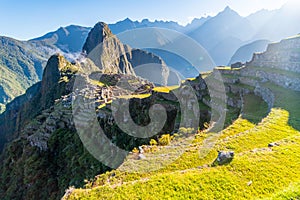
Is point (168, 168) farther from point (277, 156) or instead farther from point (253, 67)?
point (253, 67)

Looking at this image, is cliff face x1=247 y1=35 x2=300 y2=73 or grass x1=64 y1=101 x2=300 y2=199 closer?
grass x1=64 y1=101 x2=300 y2=199

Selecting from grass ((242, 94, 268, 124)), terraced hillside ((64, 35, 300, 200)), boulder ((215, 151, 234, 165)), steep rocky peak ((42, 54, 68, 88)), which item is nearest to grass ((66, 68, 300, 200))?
terraced hillside ((64, 35, 300, 200))

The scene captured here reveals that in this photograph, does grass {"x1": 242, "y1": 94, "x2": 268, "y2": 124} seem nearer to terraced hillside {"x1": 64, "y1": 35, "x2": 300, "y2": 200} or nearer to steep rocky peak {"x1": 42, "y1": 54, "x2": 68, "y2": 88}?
terraced hillside {"x1": 64, "y1": 35, "x2": 300, "y2": 200}

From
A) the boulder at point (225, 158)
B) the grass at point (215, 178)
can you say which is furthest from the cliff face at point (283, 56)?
the boulder at point (225, 158)

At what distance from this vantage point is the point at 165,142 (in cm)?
2267

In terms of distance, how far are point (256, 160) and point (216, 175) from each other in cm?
318

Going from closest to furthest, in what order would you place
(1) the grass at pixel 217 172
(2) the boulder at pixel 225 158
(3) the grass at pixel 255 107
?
(1) the grass at pixel 217 172, (2) the boulder at pixel 225 158, (3) the grass at pixel 255 107

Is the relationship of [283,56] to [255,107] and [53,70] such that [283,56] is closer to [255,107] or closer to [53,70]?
[255,107]

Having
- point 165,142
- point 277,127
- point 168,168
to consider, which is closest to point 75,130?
point 165,142

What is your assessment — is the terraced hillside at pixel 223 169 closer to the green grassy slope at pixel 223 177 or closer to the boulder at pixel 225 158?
the green grassy slope at pixel 223 177

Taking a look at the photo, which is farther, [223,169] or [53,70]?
[53,70]

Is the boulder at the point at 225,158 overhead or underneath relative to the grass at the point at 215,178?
overhead

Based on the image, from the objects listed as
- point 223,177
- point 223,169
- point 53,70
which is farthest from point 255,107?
point 53,70

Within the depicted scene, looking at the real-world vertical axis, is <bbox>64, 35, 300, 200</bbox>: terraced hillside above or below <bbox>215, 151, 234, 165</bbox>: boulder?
below
